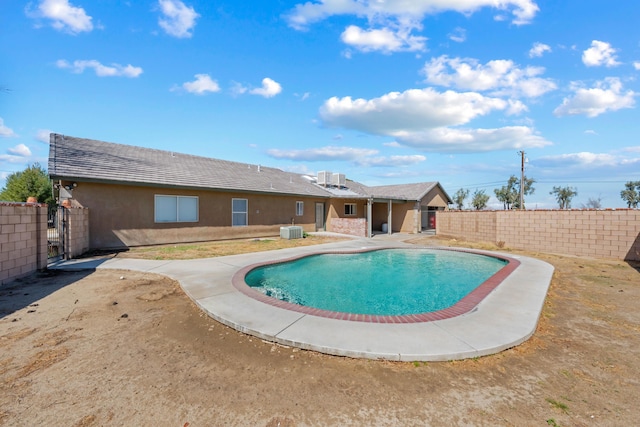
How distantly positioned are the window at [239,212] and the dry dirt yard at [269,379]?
38.6ft

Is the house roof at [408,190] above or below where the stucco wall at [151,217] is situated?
above

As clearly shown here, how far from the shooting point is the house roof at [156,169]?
40.3ft

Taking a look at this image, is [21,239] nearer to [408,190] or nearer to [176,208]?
[176,208]

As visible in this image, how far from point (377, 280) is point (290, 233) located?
920 centimetres

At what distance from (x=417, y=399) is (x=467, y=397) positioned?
22.3 inches

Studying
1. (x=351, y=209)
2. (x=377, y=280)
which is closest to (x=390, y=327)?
(x=377, y=280)

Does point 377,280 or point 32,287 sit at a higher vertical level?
point 32,287

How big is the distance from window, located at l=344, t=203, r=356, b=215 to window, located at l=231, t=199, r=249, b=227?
30.9ft

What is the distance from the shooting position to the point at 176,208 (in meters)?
14.8

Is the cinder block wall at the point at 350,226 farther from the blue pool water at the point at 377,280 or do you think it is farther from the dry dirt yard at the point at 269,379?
the dry dirt yard at the point at 269,379

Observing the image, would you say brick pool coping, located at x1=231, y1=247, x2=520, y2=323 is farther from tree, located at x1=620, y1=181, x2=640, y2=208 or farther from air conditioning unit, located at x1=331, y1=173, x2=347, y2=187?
tree, located at x1=620, y1=181, x2=640, y2=208

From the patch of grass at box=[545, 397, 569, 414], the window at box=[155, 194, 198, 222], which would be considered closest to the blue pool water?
the patch of grass at box=[545, 397, 569, 414]

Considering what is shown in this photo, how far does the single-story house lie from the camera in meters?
12.4

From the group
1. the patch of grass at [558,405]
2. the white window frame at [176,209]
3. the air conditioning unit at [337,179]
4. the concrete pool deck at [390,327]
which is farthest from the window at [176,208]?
the patch of grass at [558,405]
